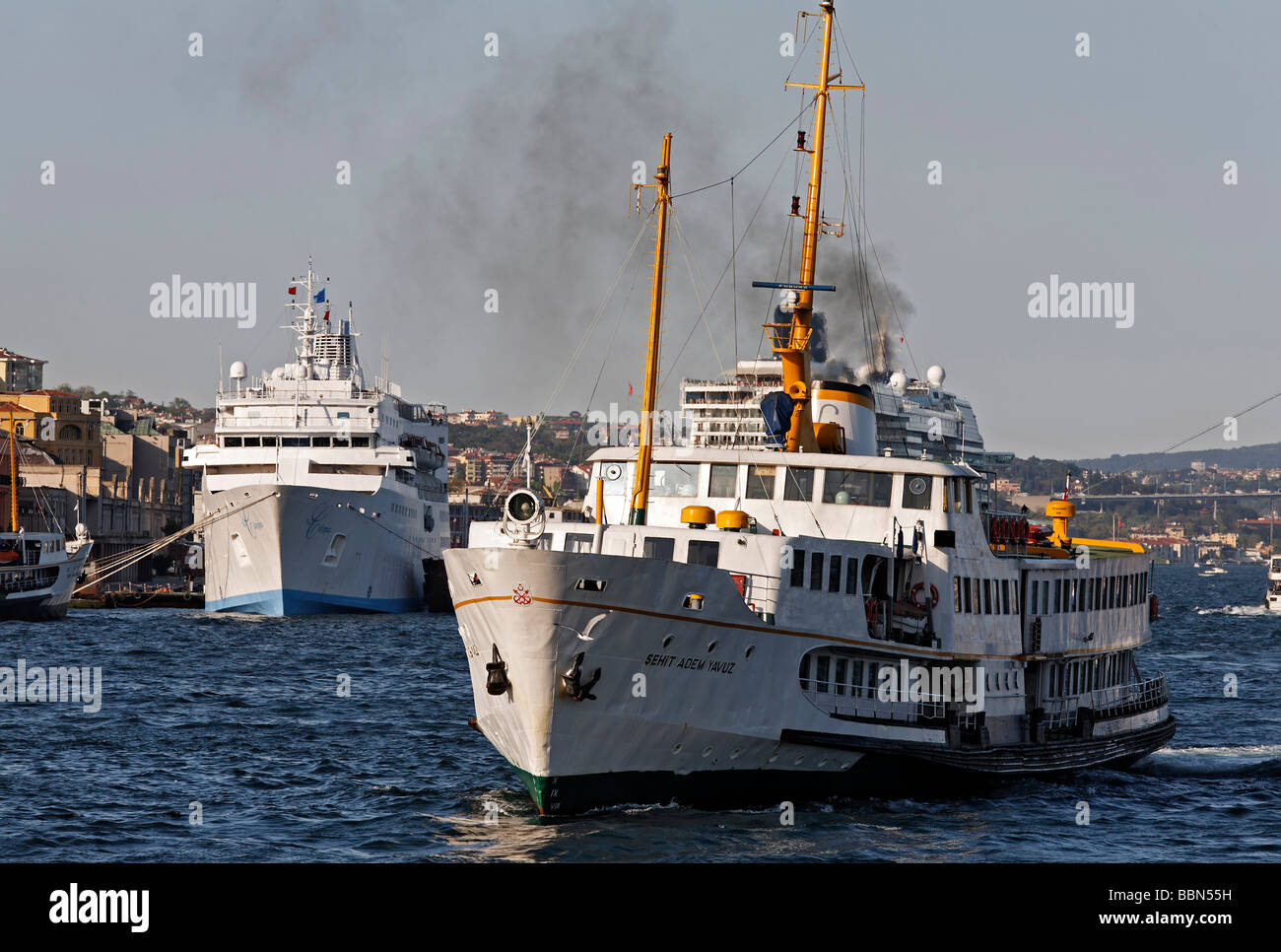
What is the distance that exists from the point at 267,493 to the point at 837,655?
5379 centimetres

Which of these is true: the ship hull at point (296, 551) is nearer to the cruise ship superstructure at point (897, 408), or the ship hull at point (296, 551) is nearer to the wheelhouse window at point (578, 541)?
the cruise ship superstructure at point (897, 408)

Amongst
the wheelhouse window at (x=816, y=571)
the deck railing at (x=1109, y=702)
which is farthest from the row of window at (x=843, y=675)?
the deck railing at (x=1109, y=702)

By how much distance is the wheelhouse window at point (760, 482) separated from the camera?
28094mm

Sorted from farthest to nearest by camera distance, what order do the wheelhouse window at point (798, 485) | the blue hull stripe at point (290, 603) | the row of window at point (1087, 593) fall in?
1. the blue hull stripe at point (290, 603)
2. the row of window at point (1087, 593)
3. the wheelhouse window at point (798, 485)

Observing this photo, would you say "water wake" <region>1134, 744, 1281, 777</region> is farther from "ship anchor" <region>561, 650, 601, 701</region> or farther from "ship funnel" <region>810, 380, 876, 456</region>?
"ship anchor" <region>561, 650, 601, 701</region>

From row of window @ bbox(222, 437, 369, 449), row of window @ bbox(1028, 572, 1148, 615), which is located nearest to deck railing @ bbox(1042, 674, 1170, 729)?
row of window @ bbox(1028, 572, 1148, 615)

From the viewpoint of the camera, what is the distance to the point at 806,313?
30.7 metres

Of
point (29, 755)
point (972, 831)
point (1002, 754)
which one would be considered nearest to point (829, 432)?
point (1002, 754)

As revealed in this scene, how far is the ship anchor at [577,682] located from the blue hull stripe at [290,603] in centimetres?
5688

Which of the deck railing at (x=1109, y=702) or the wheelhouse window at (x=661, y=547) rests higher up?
the wheelhouse window at (x=661, y=547)

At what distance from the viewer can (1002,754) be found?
91.5 feet

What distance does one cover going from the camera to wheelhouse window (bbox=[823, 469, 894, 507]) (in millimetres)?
27797

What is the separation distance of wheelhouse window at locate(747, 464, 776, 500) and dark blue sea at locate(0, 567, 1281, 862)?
6.05 m
